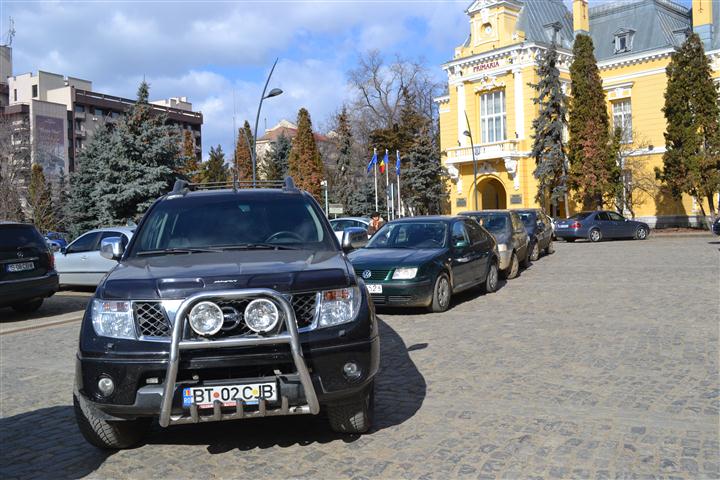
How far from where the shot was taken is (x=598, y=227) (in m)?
32.4

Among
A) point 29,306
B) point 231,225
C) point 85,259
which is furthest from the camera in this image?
point 85,259

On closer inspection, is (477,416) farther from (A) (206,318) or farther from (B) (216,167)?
(B) (216,167)

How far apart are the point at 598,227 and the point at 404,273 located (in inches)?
957

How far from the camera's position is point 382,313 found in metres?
11.3

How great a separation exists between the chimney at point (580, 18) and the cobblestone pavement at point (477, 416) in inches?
1850

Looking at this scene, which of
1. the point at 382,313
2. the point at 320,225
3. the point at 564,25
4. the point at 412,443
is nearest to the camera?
the point at 412,443

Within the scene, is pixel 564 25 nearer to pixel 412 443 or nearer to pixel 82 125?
pixel 412 443

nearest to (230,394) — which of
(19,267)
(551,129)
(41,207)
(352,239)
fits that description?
(352,239)

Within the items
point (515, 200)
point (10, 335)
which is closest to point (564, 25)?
point (515, 200)

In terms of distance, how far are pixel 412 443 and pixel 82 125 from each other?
323ft

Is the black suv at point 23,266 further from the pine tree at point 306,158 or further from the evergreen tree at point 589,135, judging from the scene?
the pine tree at point 306,158

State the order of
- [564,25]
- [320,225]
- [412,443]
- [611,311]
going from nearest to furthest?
[412,443], [320,225], [611,311], [564,25]

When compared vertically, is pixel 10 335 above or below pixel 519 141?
below

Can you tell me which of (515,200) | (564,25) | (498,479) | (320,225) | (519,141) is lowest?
(498,479)
